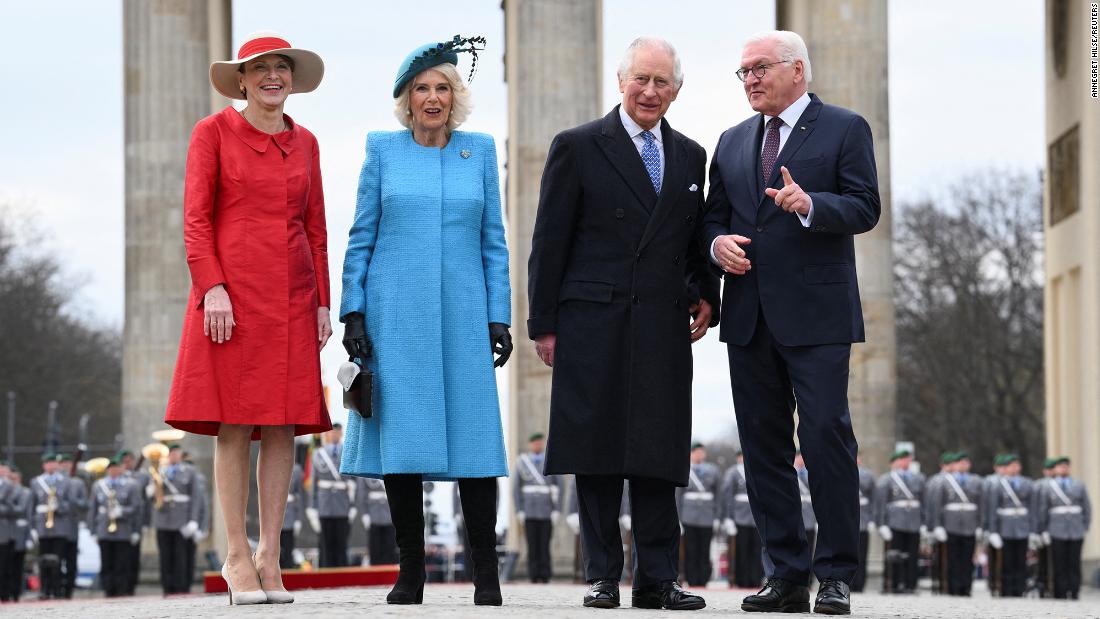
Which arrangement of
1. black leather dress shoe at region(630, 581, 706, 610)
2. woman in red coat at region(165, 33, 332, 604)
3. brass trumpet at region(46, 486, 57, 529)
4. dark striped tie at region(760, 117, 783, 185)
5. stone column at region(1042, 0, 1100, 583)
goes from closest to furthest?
1. black leather dress shoe at region(630, 581, 706, 610)
2. woman in red coat at region(165, 33, 332, 604)
3. dark striped tie at region(760, 117, 783, 185)
4. brass trumpet at region(46, 486, 57, 529)
5. stone column at region(1042, 0, 1100, 583)

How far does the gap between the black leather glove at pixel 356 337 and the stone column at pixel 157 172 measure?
19.9 metres

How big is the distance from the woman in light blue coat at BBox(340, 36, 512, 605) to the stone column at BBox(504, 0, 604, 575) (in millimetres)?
18632

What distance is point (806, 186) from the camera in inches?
371

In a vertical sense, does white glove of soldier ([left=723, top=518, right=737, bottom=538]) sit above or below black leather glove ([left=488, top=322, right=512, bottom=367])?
below

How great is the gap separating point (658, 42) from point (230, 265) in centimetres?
236

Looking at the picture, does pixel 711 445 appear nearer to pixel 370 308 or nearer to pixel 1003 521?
pixel 1003 521

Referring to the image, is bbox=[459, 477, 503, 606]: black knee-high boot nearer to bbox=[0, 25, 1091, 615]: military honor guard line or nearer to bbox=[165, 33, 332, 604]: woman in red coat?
bbox=[0, 25, 1091, 615]: military honor guard line

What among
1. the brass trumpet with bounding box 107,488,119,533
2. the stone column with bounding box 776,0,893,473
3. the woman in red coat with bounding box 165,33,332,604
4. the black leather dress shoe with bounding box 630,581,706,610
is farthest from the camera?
the stone column with bounding box 776,0,893,473

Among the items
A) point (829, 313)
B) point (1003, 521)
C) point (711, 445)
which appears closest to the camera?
point (829, 313)

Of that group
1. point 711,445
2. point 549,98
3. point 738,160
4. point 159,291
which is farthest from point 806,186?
point 711,445

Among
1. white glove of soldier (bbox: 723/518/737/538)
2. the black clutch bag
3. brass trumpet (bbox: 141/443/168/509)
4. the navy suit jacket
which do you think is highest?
the navy suit jacket

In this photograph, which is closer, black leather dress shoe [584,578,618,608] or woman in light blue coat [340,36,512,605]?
black leather dress shoe [584,578,618,608]

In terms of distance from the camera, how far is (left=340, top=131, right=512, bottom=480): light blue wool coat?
9250 mm

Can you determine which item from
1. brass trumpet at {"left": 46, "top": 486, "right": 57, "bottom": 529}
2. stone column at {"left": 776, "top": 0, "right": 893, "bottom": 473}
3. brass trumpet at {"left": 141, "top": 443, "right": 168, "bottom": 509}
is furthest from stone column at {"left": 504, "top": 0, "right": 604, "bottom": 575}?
brass trumpet at {"left": 46, "top": 486, "right": 57, "bottom": 529}
